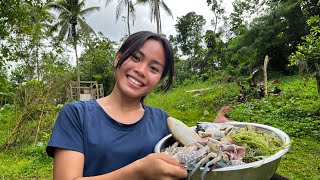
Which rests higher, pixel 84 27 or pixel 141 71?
pixel 84 27

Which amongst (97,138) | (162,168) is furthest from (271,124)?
(162,168)

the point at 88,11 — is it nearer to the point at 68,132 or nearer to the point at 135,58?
the point at 135,58

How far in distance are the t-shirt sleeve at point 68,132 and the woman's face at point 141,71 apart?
197mm

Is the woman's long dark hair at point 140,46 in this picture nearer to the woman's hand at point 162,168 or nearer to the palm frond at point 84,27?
the woman's hand at point 162,168

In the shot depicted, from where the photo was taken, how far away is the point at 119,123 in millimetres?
1208

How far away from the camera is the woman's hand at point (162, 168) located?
2.62 ft

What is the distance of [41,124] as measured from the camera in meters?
8.01

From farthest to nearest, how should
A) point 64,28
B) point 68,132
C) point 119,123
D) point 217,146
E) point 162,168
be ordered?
1. point 64,28
2. point 119,123
3. point 68,132
4. point 217,146
5. point 162,168

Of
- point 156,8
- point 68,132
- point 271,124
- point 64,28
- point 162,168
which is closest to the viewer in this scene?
point 162,168

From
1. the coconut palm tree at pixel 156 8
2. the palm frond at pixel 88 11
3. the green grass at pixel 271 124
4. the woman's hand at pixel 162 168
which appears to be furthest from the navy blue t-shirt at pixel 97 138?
the palm frond at pixel 88 11

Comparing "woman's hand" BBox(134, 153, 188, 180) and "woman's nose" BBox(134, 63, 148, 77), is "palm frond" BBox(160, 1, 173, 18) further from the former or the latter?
"woman's hand" BBox(134, 153, 188, 180)

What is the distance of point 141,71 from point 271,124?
21.3 ft

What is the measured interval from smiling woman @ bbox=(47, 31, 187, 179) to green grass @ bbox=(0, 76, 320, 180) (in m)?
2.75

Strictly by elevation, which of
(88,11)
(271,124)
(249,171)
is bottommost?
(271,124)
